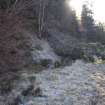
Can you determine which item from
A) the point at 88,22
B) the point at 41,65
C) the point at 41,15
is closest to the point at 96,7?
the point at 88,22

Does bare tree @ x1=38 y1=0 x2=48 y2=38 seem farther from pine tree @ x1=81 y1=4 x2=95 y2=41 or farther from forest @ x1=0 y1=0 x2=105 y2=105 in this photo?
pine tree @ x1=81 y1=4 x2=95 y2=41

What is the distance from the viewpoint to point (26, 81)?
795 centimetres

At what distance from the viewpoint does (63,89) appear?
26.5 feet

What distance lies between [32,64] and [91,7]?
17.2 m

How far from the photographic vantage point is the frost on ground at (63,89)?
6839 millimetres

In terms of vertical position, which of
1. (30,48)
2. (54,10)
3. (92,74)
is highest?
(54,10)

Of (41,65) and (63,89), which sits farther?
(41,65)

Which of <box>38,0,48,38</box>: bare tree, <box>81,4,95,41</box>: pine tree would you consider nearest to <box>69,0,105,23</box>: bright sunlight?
→ <box>81,4,95,41</box>: pine tree

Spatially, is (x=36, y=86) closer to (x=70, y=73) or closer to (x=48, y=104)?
(x=48, y=104)

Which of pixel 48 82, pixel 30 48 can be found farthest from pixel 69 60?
pixel 48 82

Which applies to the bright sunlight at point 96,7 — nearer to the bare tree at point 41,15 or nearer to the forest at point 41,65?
the forest at point 41,65

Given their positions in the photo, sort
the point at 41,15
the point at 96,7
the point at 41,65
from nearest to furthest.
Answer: the point at 41,65
the point at 41,15
the point at 96,7

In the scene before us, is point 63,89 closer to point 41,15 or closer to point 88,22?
point 41,15

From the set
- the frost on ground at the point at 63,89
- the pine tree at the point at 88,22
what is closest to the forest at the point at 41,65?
the frost on ground at the point at 63,89
